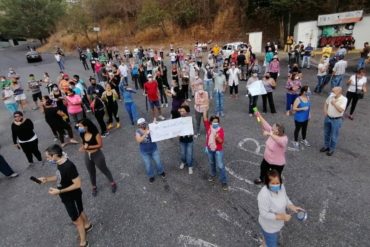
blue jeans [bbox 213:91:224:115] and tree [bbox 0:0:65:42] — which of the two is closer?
blue jeans [bbox 213:91:224:115]

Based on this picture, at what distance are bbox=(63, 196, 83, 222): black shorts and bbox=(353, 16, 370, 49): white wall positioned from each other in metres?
24.9

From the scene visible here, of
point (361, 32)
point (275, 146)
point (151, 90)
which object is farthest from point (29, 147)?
point (361, 32)

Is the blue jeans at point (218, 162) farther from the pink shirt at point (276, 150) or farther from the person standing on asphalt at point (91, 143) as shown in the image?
the person standing on asphalt at point (91, 143)

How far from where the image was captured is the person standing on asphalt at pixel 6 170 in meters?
6.98

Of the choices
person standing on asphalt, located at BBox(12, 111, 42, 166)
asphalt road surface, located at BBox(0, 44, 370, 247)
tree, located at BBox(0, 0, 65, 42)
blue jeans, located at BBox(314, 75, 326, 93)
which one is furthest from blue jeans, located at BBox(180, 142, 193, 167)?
tree, located at BBox(0, 0, 65, 42)

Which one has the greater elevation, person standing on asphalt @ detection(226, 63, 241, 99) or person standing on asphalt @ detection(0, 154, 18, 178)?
person standing on asphalt @ detection(226, 63, 241, 99)

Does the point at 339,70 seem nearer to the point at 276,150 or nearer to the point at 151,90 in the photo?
the point at 276,150

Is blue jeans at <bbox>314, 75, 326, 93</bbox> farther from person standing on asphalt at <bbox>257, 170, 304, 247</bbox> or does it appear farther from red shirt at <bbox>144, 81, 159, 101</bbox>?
person standing on asphalt at <bbox>257, 170, 304, 247</bbox>

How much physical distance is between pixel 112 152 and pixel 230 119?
4554 millimetres

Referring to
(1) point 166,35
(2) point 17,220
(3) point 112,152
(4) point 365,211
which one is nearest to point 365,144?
(4) point 365,211

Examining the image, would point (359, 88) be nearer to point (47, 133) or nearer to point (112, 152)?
point (112, 152)

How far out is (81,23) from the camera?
3769cm

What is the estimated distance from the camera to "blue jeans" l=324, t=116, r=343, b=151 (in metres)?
6.38

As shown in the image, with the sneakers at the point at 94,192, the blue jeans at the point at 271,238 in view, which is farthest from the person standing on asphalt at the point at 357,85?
the sneakers at the point at 94,192
